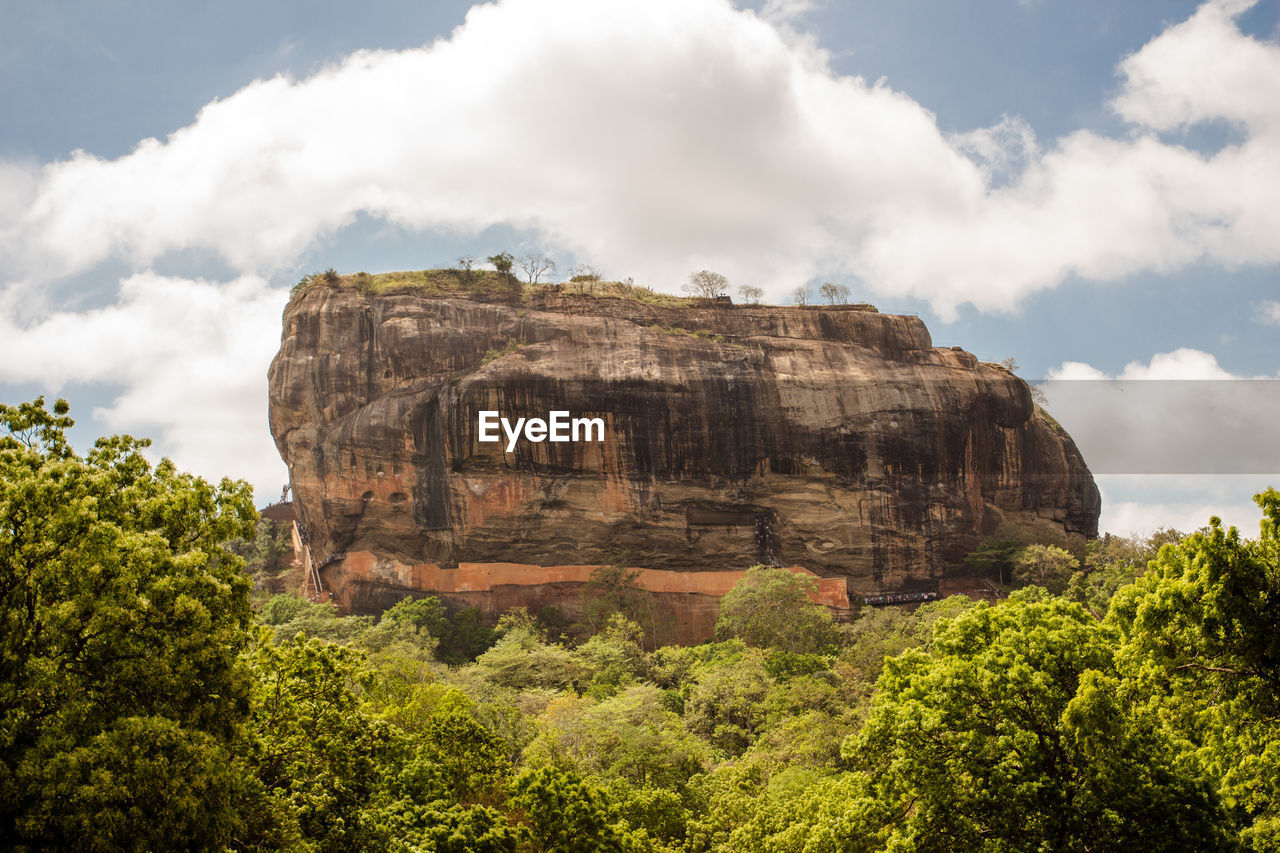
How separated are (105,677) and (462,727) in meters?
7.92

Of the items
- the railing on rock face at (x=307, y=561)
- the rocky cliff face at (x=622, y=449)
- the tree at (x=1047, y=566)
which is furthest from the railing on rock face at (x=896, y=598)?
the railing on rock face at (x=307, y=561)

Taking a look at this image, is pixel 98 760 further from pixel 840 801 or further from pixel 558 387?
pixel 558 387

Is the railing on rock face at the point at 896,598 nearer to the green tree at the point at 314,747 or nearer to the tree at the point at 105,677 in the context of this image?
the green tree at the point at 314,747

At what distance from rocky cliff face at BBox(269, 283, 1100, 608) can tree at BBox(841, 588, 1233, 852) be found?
102 feet

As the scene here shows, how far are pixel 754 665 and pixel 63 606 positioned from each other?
23.0 metres

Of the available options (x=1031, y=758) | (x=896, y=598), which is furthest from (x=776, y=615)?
(x=1031, y=758)

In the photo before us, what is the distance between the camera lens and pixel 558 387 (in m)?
43.0

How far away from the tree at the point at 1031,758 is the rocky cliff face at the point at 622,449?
31204mm

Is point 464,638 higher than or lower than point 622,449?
lower

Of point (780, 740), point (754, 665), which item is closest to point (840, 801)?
point (780, 740)

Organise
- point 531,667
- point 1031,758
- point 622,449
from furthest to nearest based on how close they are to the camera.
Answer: point 622,449 → point 531,667 → point 1031,758

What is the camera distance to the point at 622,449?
142 feet

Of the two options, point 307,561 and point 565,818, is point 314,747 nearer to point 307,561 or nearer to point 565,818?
point 565,818

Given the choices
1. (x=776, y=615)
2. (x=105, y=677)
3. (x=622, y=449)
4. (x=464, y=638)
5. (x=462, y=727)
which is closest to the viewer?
(x=105, y=677)
